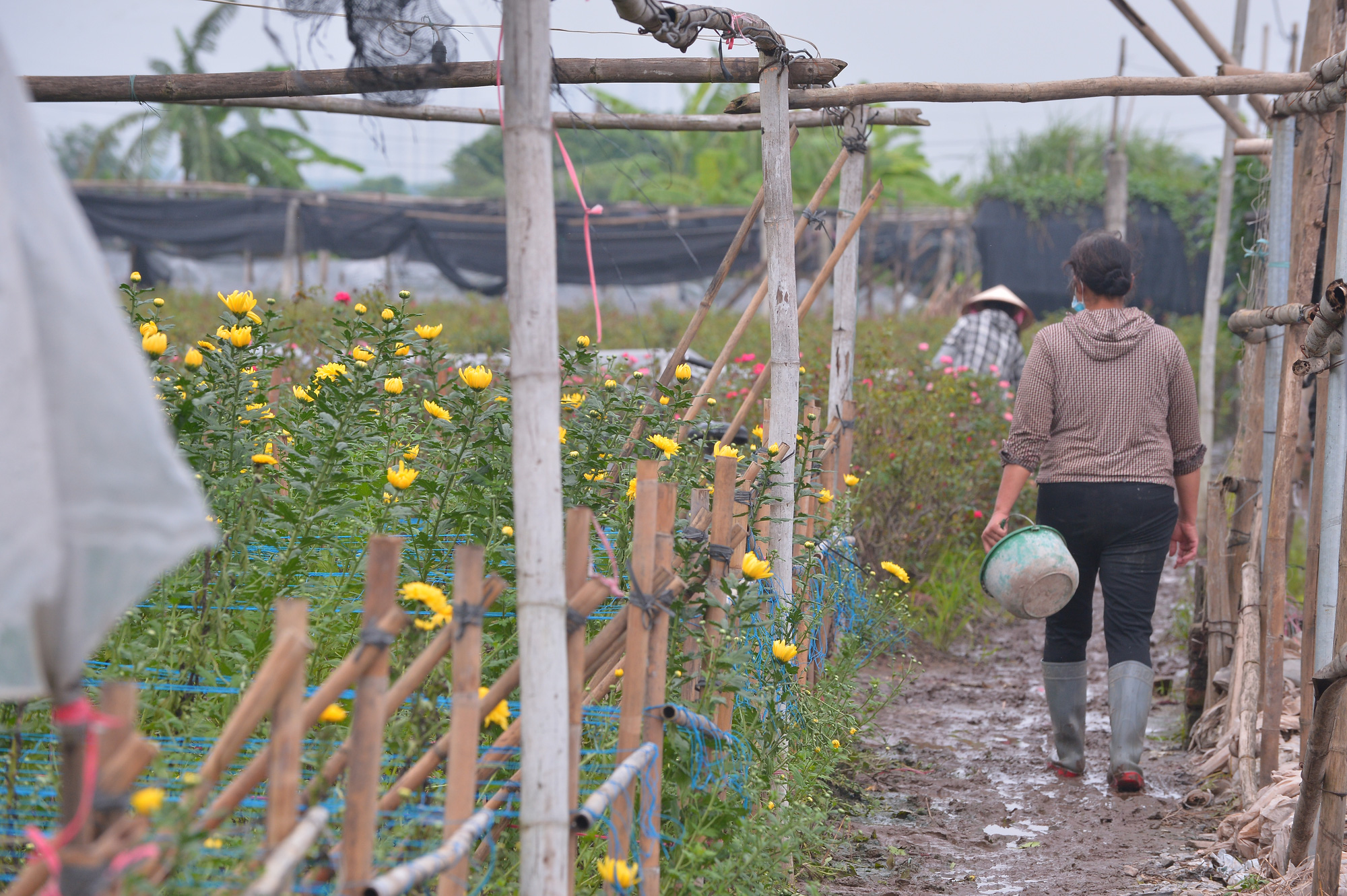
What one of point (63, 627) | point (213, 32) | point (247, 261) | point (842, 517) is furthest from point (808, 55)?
point (213, 32)

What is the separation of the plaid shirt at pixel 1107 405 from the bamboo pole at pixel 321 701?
2.79 meters

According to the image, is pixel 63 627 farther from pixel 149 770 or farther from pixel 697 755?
pixel 697 755

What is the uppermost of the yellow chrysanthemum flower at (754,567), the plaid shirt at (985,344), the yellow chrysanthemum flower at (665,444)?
the plaid shirt at (985,344)

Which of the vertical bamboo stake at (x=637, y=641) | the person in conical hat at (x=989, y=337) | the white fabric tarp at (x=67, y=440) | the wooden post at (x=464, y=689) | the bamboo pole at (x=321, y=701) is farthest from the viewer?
the person in conical hat at (x=989, y=337)

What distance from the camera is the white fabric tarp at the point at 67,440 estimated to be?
1.10 metres

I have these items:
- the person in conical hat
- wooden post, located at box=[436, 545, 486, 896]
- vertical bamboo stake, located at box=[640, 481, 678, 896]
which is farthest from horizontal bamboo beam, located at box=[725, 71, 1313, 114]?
the person in conical hat

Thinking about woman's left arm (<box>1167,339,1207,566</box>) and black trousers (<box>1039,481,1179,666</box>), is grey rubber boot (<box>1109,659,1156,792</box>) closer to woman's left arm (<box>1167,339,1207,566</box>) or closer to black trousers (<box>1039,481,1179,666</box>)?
black trousers (<box>1039,481,1179,666</box>)

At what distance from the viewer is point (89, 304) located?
45.9 inches

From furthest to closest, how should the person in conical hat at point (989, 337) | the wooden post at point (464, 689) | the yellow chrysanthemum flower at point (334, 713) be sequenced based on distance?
the person in conical hat at point (989, 337) < the yellow chrysanthemum flower at point (334, 713) < the wooden post at point (464, 689)

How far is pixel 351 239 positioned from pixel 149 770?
43.7 feet

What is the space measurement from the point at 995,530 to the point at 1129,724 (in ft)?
2.50

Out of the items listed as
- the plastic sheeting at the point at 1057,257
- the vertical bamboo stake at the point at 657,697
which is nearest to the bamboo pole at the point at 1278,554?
the vertical bamboo stake at the point at 657,697

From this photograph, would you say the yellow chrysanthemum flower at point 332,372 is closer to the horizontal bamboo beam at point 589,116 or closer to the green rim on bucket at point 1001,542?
the horizontal bamboo beam at point 589,116

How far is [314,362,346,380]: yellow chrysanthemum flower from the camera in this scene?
269 centimetres
